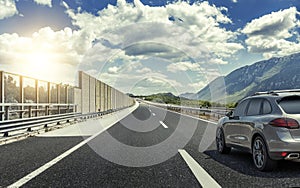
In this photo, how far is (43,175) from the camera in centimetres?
617

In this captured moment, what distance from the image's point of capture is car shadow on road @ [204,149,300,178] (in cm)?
632

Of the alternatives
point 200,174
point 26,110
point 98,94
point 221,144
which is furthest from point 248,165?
point 98,94

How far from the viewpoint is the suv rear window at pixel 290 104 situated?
6582mm

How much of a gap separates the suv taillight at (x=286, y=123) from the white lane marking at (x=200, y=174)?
1.70 metres

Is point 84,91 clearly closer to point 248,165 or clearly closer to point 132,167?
point 132,167

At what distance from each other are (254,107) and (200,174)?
8.02 feet

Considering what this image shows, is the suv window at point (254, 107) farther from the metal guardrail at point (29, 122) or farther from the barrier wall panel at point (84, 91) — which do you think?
the barrier wall panel at point (84, 91)

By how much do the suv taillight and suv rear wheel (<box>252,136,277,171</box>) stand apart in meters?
0.53

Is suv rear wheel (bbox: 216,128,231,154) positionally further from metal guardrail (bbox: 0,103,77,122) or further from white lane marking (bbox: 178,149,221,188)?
metal guardrail (bbox: 0,103,77,122)

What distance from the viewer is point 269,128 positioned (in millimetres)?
6570

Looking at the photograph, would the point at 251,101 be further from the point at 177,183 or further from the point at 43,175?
the point at 43,175

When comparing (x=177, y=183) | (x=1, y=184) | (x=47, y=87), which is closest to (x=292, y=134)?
(x=177, y=183)

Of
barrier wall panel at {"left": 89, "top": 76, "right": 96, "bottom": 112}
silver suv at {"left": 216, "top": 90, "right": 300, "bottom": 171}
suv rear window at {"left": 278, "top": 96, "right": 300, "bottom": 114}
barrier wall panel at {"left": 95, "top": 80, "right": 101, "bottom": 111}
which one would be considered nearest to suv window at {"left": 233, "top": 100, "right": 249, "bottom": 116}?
silver suv at {"left": 216, "top": 90, "right": 300, "bottom": 171}

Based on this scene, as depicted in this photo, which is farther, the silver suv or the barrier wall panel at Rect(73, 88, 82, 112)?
the barrier wall panel at Rect(73, 88, 82, 112)
